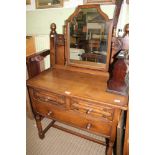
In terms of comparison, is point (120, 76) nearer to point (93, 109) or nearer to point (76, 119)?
point (93, 109)

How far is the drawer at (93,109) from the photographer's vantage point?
3.90ft

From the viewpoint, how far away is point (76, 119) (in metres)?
1.37

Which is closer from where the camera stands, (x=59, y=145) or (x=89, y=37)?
(x=89, y=37)

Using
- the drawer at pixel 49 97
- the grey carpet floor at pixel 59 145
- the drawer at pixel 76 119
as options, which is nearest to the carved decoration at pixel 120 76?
the drawer at pixel 76 119

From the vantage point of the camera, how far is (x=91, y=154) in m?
1.67

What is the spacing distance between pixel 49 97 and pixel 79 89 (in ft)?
1.01

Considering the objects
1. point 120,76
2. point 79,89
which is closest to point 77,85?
point 79,89

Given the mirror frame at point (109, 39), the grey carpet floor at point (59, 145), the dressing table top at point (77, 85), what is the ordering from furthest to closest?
1. the grey carpet floor at point (59, 145)
2. the mirror frame at point (109, 39)
3. the dressing table top at point (77, 85)

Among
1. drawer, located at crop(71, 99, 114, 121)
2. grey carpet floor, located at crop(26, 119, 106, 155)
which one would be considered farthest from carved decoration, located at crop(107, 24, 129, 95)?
grey carpet floor, located at crop(26, 119, 106, 155)

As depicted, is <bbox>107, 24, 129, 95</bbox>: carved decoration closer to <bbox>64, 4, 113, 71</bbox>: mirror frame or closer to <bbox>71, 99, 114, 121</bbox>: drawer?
<bbox>71, 99, 114, 121</bbox>: drawer

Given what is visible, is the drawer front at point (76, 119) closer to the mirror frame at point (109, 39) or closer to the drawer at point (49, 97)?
the drawer at point (49, 97)

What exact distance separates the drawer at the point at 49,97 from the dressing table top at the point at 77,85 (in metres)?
0.07
